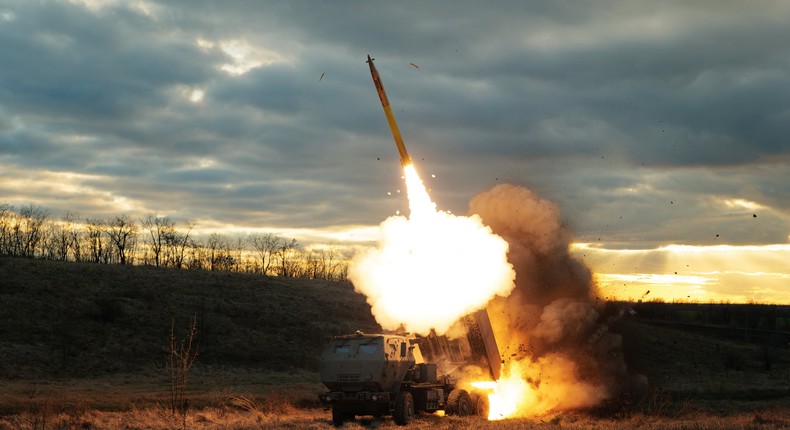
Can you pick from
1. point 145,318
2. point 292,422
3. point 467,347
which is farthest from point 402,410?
point 145,318

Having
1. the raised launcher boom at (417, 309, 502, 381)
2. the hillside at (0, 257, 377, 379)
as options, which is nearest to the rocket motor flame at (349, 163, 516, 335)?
the raised launcher boom at (417, 309, 502, 381)

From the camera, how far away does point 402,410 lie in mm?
26938

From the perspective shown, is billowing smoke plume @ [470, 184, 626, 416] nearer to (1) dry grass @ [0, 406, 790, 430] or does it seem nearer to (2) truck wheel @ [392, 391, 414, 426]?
(1) dry grass @ [0, 406, 790, 430]

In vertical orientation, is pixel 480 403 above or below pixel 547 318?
below

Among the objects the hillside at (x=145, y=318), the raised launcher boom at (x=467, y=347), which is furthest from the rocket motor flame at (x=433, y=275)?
the hillside at (x=145, y=318)

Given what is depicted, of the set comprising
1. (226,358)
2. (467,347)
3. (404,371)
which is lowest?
(226,358)

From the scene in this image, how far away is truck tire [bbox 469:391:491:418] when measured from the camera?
30234 mm

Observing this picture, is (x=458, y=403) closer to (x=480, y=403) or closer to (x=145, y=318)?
(x=480, y=403)

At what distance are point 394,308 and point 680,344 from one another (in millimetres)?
42408

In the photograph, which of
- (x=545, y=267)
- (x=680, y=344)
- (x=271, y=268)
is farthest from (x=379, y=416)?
(x=271, y=268)

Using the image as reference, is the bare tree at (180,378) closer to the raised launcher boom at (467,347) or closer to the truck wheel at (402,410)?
the truck wheel at (402,410)

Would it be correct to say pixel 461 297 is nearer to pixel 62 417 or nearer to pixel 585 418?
pixel 585 418

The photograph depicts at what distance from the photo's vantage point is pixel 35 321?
54094 mm

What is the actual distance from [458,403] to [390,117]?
1089 cm
